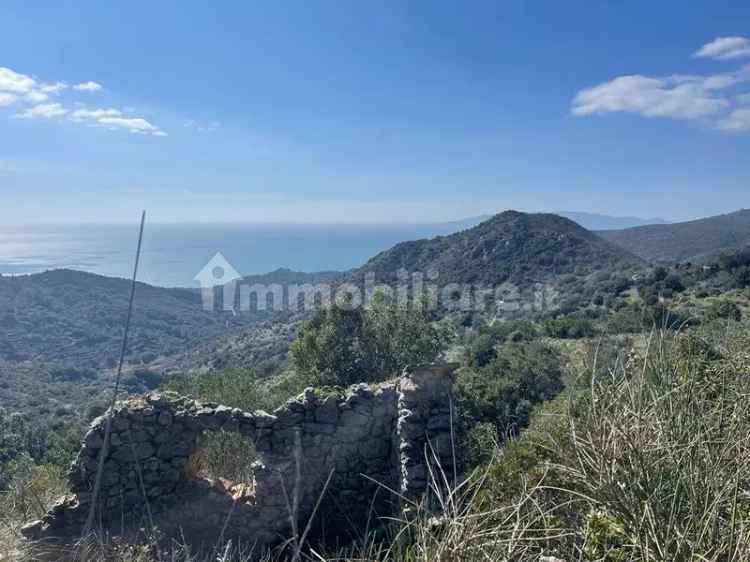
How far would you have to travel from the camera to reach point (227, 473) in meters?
8.56

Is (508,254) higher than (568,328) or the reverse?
higher

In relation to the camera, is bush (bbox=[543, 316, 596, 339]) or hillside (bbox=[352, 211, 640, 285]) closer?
bush (bbox=[543, 316, 596, 339])

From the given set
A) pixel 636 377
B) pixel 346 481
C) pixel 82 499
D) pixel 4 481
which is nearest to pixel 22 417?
pixel 4 481

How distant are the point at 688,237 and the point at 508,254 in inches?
648

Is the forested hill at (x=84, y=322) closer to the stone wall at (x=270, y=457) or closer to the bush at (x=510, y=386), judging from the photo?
the bush at (x=510, y=386)

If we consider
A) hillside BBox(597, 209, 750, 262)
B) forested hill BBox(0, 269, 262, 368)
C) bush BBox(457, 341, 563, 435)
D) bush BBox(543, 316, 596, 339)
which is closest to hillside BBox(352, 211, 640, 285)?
hillside BBox(597, 209, 750, 262)

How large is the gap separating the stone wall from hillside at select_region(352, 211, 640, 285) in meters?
27.8

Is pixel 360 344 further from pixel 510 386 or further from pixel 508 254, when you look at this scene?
pixel 508 254

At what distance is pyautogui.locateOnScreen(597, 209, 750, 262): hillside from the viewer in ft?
129

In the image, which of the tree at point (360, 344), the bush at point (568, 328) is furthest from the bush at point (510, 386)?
the bush at point (568, 328)

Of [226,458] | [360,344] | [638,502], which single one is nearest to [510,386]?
[360,344]

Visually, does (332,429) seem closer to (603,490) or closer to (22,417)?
(603,490)

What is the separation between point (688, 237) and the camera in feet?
148

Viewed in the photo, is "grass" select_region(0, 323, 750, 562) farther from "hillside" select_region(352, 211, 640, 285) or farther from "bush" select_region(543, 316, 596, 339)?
"hillside" select_region(352, 211, 640, 285)
